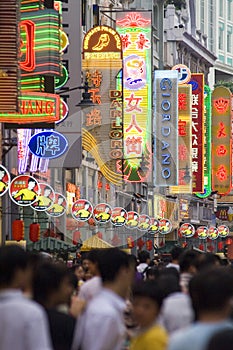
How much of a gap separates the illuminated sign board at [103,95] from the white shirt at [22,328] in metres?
39.2

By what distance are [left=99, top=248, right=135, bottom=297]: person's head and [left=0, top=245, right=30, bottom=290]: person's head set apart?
118cm

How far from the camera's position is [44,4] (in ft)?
115

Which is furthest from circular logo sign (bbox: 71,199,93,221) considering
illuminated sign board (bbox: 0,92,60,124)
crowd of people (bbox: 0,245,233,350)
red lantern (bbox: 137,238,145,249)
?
crowd of people (bbox: 0,245,233,350)

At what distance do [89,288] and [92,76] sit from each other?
3565 centimetres

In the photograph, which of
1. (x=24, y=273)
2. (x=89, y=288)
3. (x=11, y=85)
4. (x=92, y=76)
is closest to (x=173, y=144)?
(x=92, y=76)

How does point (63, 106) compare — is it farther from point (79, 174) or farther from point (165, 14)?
point (165, 14)

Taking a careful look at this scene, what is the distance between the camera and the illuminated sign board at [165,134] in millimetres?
66250

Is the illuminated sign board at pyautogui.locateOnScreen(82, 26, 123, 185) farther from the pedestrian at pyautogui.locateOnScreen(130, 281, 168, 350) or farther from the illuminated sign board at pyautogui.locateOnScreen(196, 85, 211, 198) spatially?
the pedestrian at pyautogui.locateOnScreen(130, 281, 168, 350)

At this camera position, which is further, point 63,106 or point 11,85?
point 63,106

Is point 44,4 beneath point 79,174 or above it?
above

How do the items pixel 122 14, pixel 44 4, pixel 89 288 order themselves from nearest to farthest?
1. pixel 89 288
2. pixel 44 4
3. pixel 122 14

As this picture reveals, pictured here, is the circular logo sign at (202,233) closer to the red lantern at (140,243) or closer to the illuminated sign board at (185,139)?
the illuminated sign board at (185,139)

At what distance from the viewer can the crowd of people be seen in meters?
7.68

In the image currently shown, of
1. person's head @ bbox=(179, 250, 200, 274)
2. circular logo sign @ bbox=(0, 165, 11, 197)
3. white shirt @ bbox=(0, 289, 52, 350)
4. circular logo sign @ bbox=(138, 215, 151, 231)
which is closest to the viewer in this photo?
white shirt @ bbox=(0, 289, 52, 350)
